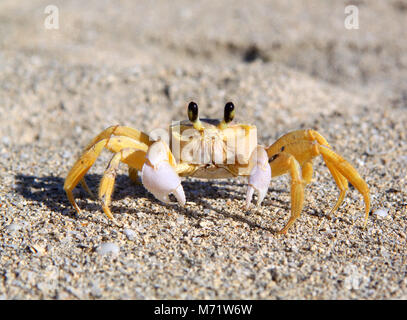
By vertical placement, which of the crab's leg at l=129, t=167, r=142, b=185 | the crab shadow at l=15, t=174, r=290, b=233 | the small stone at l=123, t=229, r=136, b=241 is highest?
the crab's leg at l=129, t=167, r=142, b=185

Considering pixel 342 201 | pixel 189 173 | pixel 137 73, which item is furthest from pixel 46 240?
pixel 137 73

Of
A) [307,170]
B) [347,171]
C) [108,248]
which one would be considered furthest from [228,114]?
[108,248]

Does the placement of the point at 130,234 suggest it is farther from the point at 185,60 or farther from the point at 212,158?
the point at 185,60

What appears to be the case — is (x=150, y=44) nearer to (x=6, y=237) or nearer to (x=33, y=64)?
(x=33, y=64)

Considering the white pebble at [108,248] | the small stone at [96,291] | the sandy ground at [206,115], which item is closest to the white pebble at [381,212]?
the sandy ground at [206,115]

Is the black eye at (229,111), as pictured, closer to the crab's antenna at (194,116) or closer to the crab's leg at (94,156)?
the crab's antenna at (194,116)

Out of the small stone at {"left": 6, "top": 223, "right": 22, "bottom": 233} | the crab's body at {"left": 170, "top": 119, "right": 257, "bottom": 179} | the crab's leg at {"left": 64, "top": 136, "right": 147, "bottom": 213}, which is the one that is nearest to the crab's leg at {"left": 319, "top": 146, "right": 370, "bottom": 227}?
the crab's body at {"left": 170, "top": 119, "right": 257, "bottom": 179}

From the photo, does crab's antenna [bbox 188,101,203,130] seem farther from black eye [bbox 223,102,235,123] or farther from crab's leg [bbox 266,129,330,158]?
crab's leg [bbox 266,129,330,158]
